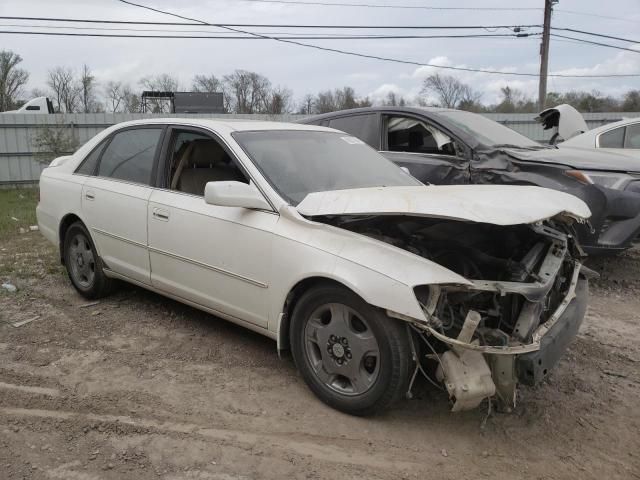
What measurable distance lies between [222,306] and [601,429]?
93.9 inches

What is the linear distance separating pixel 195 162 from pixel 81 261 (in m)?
1.60

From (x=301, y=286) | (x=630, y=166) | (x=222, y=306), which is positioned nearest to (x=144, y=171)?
(x=222, y=306)

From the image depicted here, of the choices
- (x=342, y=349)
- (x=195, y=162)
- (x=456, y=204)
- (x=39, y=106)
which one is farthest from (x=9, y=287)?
(x=39, y=106)

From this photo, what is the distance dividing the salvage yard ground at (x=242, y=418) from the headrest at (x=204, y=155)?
4.18 ft

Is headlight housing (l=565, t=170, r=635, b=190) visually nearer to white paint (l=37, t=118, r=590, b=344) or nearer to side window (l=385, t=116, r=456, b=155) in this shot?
side window (l=385, t=116, r=456, b=155)

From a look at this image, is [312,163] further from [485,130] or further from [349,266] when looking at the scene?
[485,130]

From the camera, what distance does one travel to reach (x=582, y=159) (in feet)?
18.8

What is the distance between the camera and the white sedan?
290 cm

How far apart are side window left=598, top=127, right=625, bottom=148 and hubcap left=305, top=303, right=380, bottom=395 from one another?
242 inches

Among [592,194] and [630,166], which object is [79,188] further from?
[630,166]

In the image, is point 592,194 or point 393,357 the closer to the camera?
point 393,357

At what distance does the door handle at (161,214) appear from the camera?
416 cm

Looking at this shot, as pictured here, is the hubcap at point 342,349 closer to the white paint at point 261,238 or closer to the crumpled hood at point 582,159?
the white paint at point 261,238

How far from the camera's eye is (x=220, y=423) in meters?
3.16
